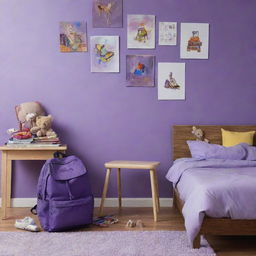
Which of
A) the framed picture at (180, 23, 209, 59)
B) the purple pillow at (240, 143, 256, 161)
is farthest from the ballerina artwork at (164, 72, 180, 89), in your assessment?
the purple pillow at (240, 143, 256, 161)

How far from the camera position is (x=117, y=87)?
3.53 meters

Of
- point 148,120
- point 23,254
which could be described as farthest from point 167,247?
point 148,120

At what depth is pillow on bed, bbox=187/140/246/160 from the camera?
314 centimetres

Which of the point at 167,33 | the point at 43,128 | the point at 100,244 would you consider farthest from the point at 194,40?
the point at 100,244

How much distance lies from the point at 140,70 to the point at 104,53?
1.22 feet

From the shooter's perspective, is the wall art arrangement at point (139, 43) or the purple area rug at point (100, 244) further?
the wall art arrangement at point (139, 43)

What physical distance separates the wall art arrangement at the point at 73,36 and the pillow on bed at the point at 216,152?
4.59 ft

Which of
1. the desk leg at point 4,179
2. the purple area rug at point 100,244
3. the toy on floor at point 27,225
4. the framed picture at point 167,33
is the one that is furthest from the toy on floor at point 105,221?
the framed picture at point 167,33

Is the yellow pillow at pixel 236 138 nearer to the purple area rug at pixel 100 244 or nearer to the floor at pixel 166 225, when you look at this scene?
the floor at pixel 166 225

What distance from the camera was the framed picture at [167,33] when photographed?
11.5 feet

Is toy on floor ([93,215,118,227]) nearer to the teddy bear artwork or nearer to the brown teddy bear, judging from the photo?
the teddy bear artwork

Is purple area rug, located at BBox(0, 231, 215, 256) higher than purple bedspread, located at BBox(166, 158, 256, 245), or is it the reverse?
purple bedspread, located at BBox(166, 158, 256, 245)

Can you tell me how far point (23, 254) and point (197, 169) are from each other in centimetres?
140

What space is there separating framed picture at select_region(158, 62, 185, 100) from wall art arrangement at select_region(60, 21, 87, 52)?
76cm
